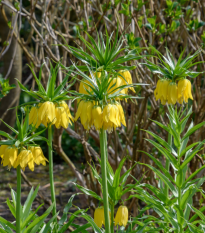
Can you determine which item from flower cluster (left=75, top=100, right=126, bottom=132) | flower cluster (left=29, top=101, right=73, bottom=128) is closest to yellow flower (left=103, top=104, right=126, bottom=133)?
flower cluster (left=75, top=100, right=126, bottom=132)

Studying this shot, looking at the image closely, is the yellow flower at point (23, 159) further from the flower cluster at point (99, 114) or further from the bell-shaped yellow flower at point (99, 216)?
the bell-shaped yellow flower at point (99, 216)

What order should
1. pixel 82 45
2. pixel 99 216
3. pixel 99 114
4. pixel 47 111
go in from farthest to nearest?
pixel 82 45 → pixel 99 216 → pixel 47 111 → pixel 99 114

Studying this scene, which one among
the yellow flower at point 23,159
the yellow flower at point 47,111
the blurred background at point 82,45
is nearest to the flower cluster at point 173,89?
the blurred background at point 82,45

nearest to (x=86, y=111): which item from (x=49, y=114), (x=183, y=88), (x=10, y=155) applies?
(x=49, y=114)

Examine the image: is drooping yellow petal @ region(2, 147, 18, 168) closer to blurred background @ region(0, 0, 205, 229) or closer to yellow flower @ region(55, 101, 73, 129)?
yellow flower @ region(55, 101, 73, 129)

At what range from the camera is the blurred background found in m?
2.64

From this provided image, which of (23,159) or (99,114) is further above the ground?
(99,114)

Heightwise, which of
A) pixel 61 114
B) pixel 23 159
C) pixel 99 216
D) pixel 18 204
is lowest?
pixel 99 216

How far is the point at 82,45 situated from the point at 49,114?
1.52m

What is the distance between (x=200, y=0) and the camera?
3.01 meters

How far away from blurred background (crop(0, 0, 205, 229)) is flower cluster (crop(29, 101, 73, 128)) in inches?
12.2

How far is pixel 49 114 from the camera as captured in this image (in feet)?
4.93

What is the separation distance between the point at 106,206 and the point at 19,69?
132 inches

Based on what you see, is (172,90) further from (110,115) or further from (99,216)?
(99,216)
